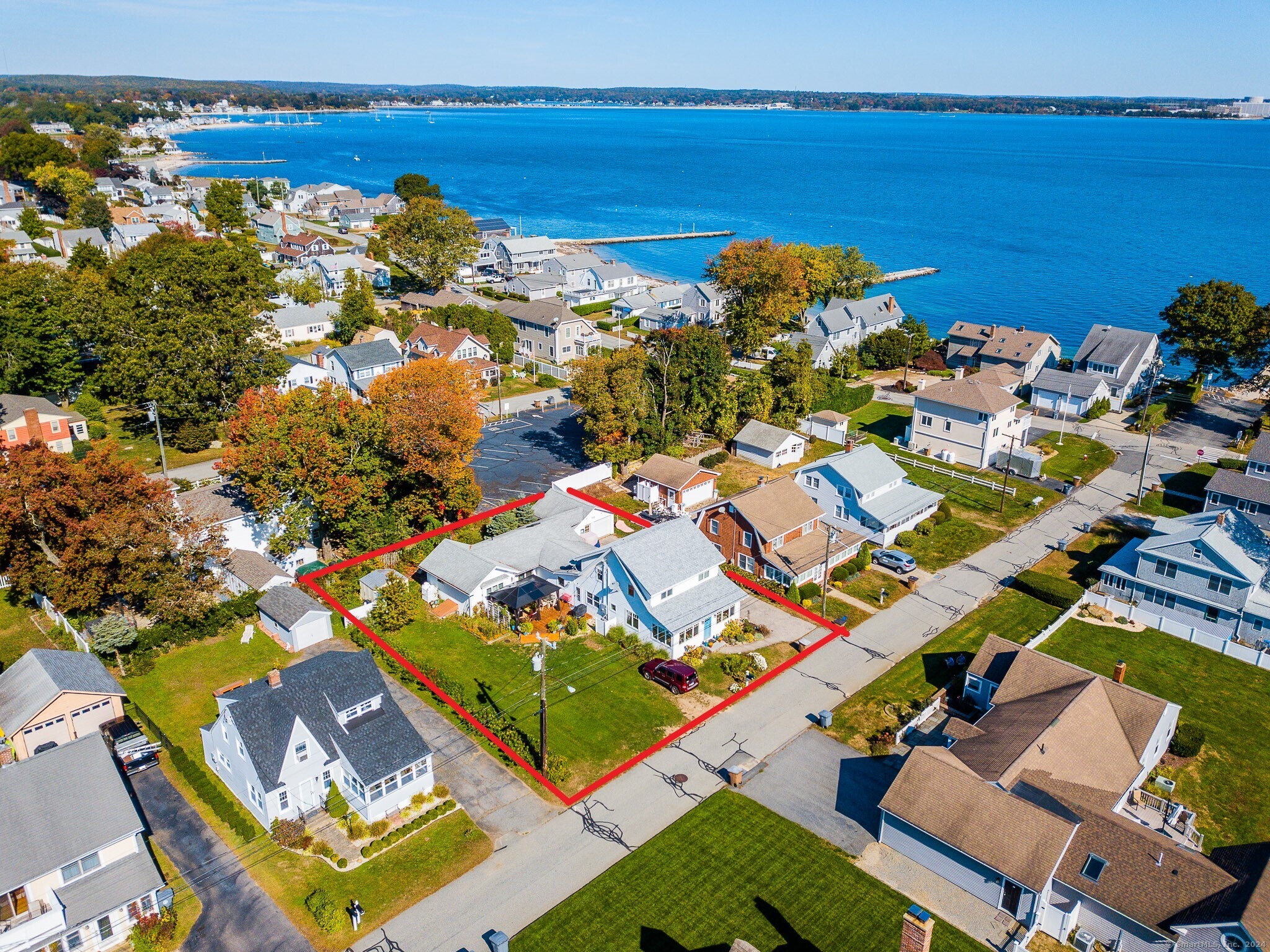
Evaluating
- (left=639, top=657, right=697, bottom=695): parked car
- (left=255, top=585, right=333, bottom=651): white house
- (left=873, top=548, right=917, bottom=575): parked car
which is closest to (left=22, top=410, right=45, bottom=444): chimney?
(left=255, top=585, right=333, bottom=651): white house

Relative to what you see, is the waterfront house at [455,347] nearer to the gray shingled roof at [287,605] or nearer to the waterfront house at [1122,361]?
the gray shingled roof at [287,605]

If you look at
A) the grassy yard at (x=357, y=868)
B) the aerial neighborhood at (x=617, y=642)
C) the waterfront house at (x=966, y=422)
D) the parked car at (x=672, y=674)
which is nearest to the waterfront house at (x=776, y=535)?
the aerial neighborhood at (x=617, y=642)

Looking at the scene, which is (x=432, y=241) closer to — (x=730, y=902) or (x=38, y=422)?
(x=38, y=422)

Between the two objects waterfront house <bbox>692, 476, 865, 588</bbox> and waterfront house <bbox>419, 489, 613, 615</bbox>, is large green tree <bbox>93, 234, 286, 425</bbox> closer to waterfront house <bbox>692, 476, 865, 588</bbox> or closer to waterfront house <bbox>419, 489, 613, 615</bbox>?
waterfront house <bbox>419, 489, 613, 615</bbox>

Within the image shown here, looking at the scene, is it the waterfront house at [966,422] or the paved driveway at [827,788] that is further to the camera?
the waterfront house at [966,422]

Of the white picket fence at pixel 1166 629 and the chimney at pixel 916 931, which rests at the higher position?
the chimney at pixel 916 931

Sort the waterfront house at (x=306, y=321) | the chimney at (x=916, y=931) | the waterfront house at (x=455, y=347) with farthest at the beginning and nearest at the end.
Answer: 1. the waterfront house at (x=306, y=321)
2. the waterfront house at (x=455, y=347)
3. the chimney at (x=916, y=931)

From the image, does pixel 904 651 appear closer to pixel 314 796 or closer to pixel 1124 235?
pixel 314 796
